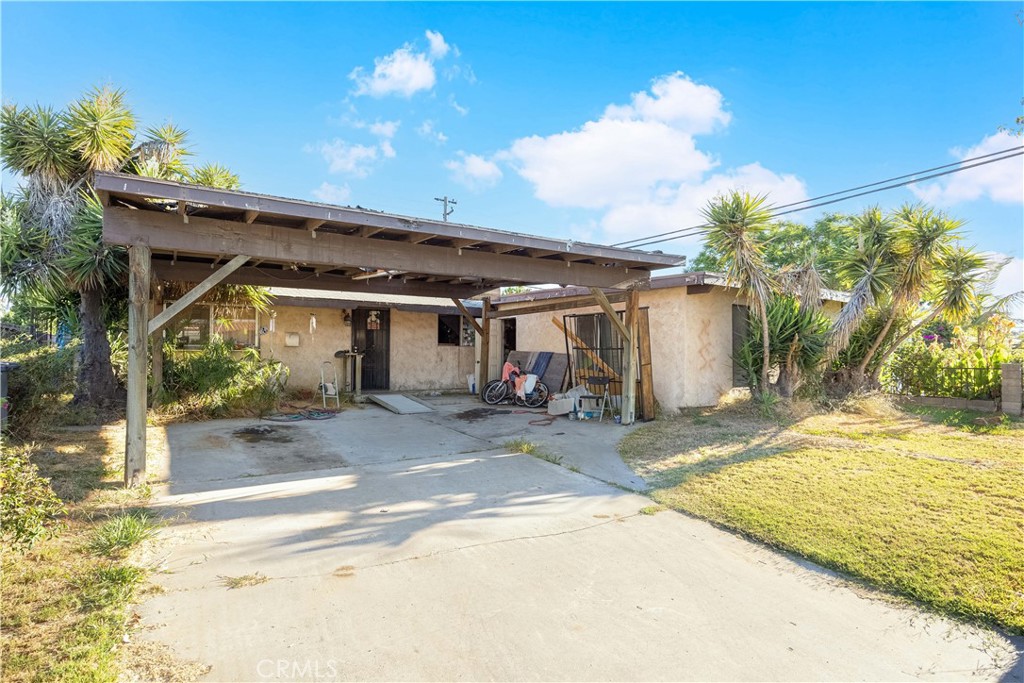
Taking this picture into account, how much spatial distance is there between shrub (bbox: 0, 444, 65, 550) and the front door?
35.9 feet

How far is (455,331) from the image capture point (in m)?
15.7

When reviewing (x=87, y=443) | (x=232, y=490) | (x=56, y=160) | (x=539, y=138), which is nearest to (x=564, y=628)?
(x=232, y=490)

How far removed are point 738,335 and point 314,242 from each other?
331 inches

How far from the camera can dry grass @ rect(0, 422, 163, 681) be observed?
236 cm

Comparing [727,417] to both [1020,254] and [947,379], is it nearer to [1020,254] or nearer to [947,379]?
[947,379]

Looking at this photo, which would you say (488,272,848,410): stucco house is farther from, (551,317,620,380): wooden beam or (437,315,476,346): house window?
(437,315,476,346): house window

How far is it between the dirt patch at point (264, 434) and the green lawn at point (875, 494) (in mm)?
5074

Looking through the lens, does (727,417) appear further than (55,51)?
Yes

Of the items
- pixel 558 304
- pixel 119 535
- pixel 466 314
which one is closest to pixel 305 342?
pixel 466 314

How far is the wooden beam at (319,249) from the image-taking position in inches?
221

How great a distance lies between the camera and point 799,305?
10.3 m

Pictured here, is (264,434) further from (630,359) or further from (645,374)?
(645,374)

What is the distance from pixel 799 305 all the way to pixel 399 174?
588 inches

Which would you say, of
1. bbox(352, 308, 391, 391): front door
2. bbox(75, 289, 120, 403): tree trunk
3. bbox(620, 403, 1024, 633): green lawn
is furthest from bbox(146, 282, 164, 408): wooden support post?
bbox(620, 403, 1024, 633): green lawn
